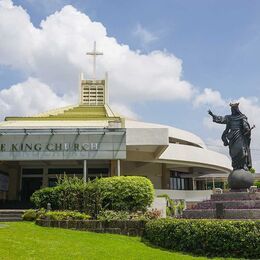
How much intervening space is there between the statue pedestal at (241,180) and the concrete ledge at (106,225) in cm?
403

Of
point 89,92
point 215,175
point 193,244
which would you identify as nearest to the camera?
point 193,244

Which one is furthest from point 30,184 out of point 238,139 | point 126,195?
point 238,139

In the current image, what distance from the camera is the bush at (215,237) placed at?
34.9ft

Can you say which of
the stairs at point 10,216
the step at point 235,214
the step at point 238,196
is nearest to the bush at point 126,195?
the stairs at point 10,216

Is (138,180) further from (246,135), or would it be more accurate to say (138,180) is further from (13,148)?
(13,148)

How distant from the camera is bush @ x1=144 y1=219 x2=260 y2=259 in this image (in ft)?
34.9

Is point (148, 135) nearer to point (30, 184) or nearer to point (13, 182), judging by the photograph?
point (30, 184)

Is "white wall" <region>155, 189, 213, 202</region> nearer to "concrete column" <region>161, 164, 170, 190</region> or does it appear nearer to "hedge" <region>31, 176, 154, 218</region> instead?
"concrete column" <region>161, 164, 170, 190</region>

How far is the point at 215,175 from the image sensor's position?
43312 mm

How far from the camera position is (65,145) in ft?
79.6

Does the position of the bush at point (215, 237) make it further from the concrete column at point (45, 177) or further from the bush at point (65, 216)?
the concrete column at point (45, 177)

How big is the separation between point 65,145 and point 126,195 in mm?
6146

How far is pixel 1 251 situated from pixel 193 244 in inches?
192

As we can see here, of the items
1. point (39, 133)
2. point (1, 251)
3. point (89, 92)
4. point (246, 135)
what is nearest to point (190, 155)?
point (39, 133)
